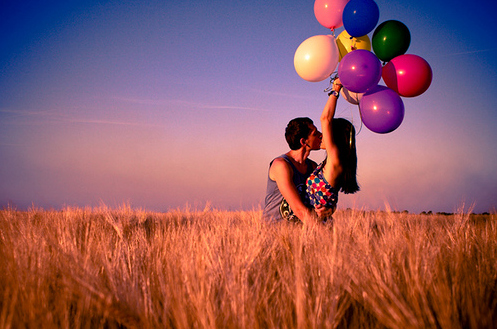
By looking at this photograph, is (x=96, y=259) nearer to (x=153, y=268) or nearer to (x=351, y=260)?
(x=153, y=268)

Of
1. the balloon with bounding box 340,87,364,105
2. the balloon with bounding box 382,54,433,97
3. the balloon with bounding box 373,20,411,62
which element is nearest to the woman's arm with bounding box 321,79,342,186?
the balloon with bounding box 340,87,364,105

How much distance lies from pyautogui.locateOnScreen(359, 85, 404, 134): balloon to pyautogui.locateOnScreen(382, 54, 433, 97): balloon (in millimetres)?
201

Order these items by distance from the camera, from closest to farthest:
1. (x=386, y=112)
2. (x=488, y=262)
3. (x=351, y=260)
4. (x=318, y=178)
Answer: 1. (x=351, y=260)
2. (x=488, y=262)
3. (x=386, y=112)
4. (x=318, y=178)

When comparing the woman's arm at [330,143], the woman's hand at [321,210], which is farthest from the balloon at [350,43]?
the woman's hand at [321,210]

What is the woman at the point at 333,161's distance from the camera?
101 inches

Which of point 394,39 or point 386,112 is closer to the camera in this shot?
point 386,112

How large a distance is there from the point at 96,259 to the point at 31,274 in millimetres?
332

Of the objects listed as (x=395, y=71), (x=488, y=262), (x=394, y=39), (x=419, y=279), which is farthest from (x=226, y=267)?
(x=394, y=39)

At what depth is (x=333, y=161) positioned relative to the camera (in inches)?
103

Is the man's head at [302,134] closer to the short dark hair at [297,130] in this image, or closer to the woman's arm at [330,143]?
the short dark hair at [297,130]

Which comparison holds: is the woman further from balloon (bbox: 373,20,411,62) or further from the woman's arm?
balloon (bbox: 373,20,411,62)

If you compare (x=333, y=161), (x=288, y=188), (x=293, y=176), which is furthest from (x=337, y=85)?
(x=288, y=188)

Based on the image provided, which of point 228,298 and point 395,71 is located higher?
point 395,71

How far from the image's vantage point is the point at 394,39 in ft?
9.28
